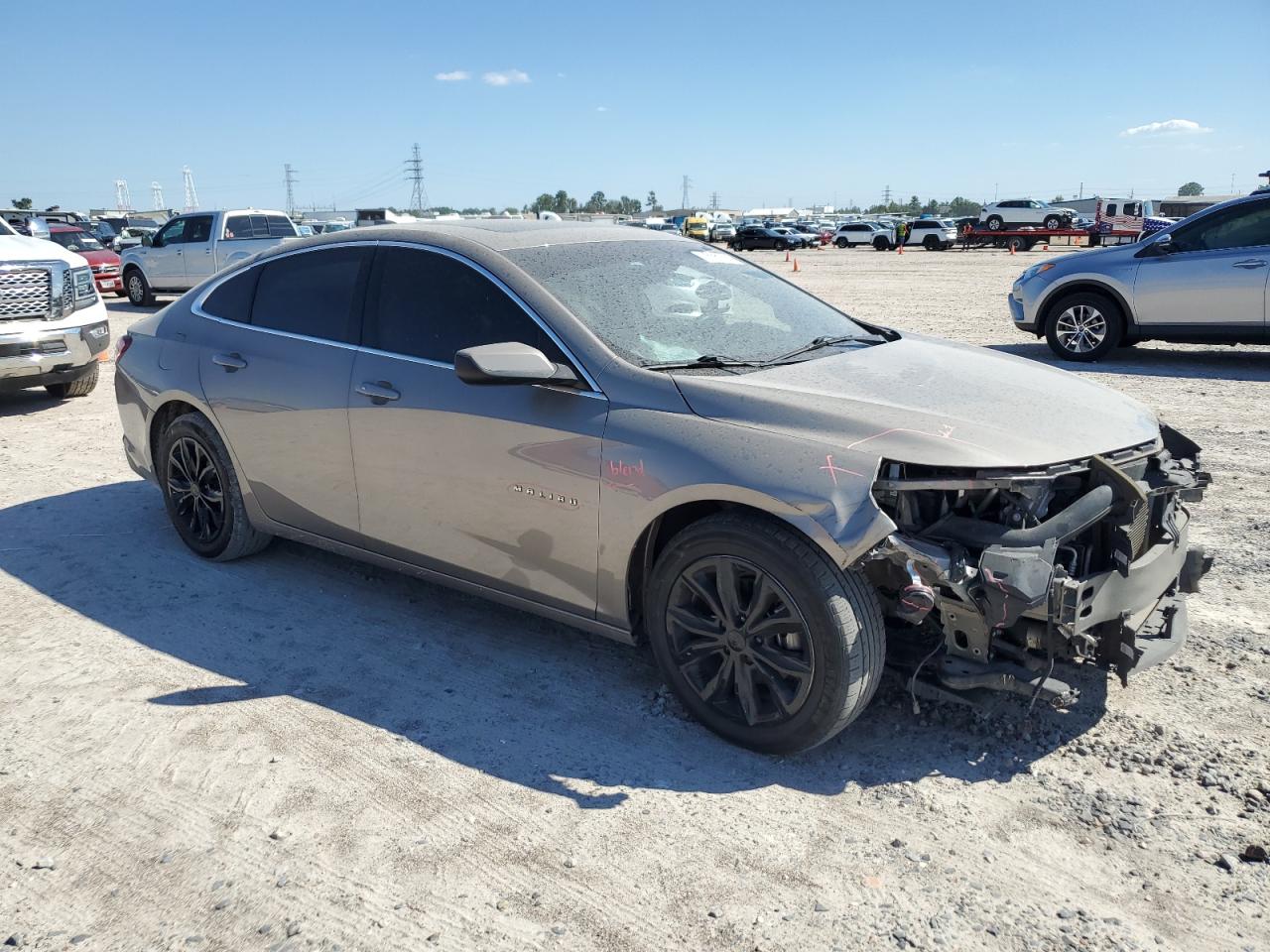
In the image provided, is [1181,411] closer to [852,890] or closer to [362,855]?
[852,890]

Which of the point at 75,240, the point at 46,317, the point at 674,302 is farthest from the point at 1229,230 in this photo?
the point at 75,240

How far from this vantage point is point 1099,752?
3.43 meters

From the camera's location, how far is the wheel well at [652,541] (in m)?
3.52

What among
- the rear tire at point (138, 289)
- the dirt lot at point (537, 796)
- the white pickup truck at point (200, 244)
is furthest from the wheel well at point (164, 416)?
the rear tire at point (138, 289)

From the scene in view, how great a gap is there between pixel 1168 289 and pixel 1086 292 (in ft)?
2.69

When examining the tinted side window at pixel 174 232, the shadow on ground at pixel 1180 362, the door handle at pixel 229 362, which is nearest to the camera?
the door handle at pixel 229 362

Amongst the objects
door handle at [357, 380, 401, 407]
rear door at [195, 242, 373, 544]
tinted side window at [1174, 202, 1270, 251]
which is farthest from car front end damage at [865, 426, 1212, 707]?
tinted side window at [1174, 202, 1270, 251]

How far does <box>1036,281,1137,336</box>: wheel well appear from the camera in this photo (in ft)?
35.0

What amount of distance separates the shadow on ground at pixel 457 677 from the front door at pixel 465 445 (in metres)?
0.40

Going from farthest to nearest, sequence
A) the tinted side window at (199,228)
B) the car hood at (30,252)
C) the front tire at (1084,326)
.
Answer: the tinted side window at (199,228) → the front tire at (1084,326) → the car hood at (30,252)

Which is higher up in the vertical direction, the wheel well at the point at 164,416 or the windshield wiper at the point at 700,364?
the windshield wiper at the point at 700,364

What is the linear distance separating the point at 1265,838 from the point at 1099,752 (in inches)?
21.7

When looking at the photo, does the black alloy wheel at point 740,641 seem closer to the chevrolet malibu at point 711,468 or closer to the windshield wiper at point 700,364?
the chevrolet malibu at point 711,468

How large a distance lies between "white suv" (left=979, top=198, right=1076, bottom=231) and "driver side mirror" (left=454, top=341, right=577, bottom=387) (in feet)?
159
